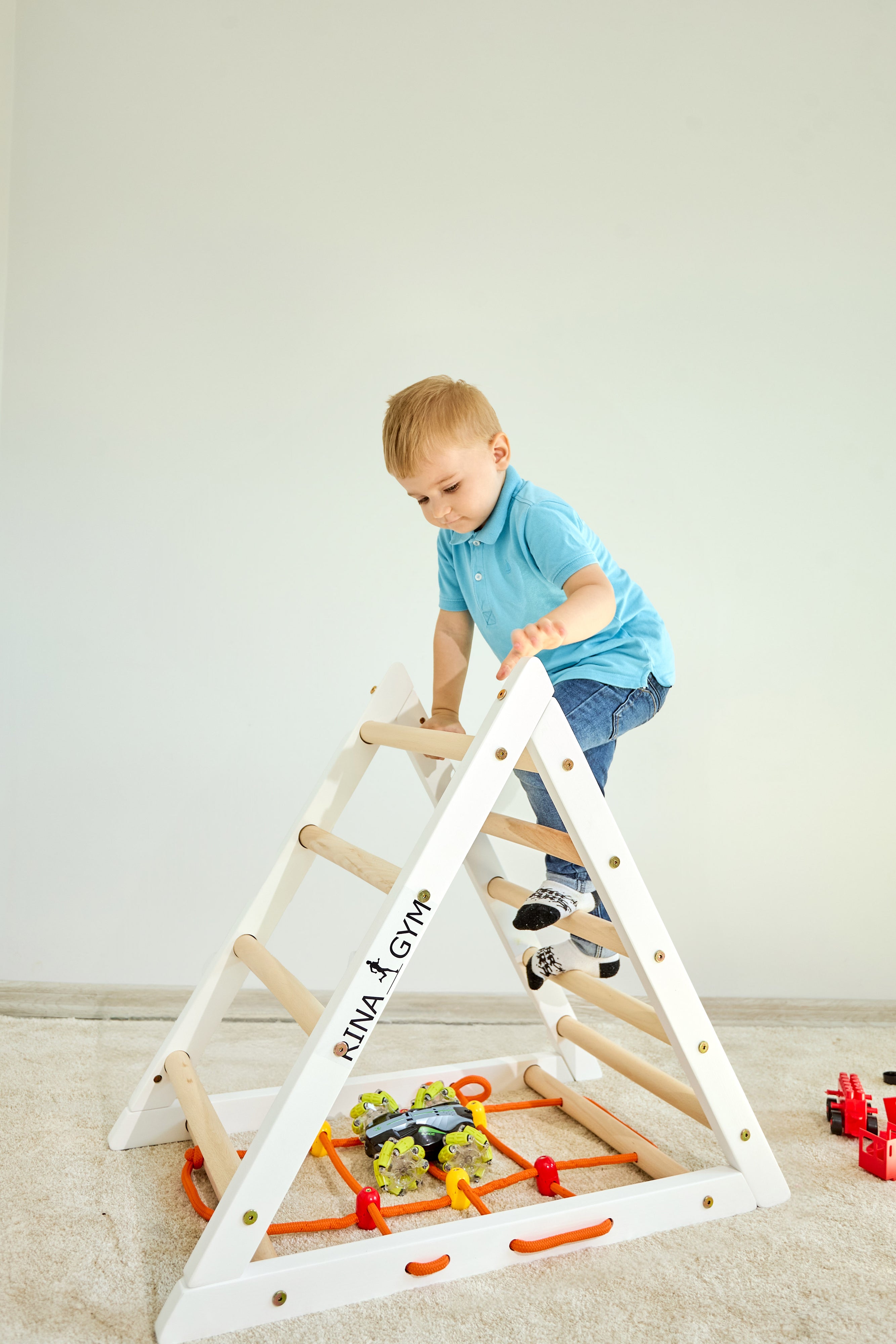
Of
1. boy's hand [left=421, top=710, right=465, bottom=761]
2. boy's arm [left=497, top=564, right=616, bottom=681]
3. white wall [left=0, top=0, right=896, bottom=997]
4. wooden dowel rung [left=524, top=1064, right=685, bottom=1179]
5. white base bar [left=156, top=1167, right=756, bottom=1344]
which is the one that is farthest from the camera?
white wall [left=0, top=0, right=896, bottom=997]

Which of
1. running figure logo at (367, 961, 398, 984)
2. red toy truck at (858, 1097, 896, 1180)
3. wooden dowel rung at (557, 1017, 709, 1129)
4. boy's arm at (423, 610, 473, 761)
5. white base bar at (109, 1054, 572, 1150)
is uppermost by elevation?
boy's arm at (423, 610, 473, 761)

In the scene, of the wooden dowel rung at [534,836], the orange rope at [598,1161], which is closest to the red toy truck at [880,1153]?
the orange rope at [598,1161]

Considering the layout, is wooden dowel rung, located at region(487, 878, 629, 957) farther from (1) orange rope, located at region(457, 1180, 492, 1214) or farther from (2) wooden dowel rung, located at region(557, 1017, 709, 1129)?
(1) orange rope, located at region(457, 1180, 492, 1214)

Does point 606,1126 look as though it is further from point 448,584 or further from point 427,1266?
point 448,584

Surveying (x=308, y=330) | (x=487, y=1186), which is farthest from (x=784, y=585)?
(x=487, y=1186)

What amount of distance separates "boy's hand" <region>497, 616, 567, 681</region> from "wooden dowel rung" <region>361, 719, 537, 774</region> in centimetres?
10

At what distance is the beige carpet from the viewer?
2.90ft

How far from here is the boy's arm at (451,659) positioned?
4.79 feet

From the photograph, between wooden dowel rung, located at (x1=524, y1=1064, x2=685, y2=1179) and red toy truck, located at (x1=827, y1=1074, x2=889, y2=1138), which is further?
red toy truck, located at (x1=827, y1=1074, x2=889, y2=1138)

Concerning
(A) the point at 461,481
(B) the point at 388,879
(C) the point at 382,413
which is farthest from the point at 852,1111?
(C) the point at 382,413

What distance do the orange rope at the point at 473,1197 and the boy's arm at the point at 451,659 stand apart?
609mm

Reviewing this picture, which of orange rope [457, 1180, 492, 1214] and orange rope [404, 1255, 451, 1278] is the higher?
orange rope [404, 1255, 451, 1278]

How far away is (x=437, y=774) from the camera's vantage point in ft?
4.48

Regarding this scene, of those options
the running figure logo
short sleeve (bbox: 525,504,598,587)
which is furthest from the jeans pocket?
the running figure logo
